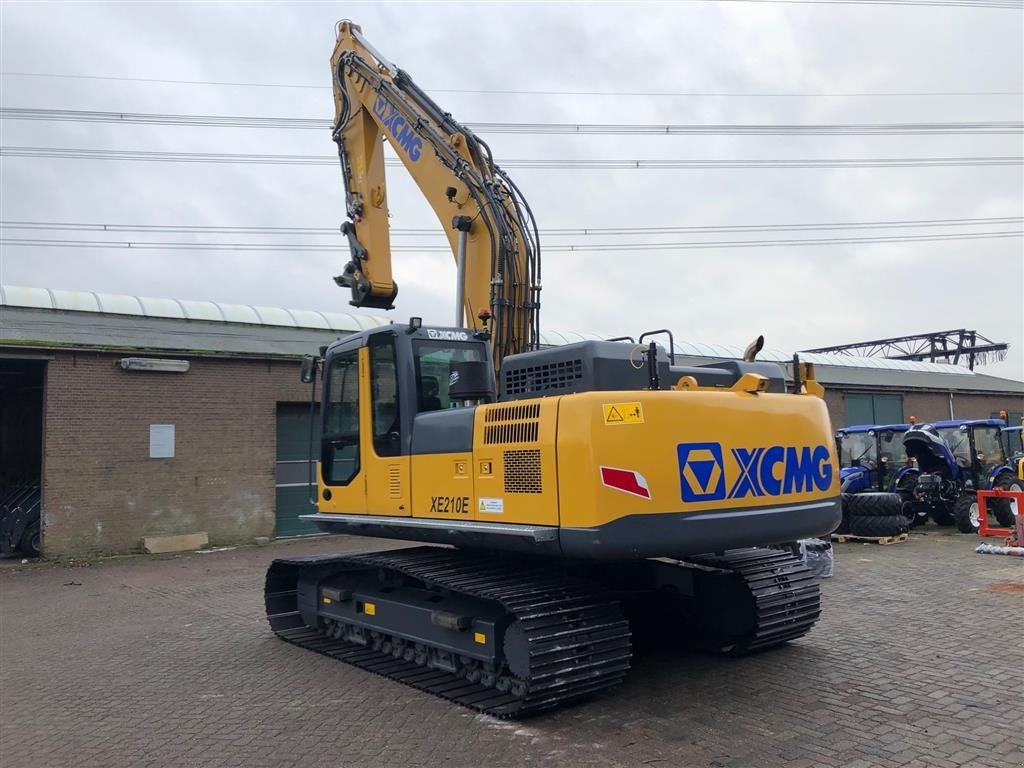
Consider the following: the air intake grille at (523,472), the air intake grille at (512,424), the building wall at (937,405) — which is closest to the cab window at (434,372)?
the air intake grille at (512,424)

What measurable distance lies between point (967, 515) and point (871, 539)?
2.57 metres

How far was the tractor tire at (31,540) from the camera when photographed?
14.9m

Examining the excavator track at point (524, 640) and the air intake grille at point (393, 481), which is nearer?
the excavator track at point (524, 640)

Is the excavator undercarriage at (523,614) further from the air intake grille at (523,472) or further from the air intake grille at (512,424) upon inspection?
the air intake grille at (512,424)

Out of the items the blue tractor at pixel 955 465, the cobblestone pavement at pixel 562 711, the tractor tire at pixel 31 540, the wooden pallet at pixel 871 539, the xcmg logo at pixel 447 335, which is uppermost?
the xcmg logo at pixel 447 335

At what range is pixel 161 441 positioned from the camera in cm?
1526

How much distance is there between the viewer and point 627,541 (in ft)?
15.7

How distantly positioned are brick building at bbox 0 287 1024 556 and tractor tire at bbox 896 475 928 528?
12188 millimetres

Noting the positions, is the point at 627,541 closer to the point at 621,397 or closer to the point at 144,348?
the point at 621,397

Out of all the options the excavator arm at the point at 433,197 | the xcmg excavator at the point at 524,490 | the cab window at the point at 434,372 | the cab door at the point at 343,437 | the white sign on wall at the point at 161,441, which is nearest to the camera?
the xcmg excavator at the point at 524,490

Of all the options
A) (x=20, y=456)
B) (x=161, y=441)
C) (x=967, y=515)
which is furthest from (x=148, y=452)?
(x=967, y=515)

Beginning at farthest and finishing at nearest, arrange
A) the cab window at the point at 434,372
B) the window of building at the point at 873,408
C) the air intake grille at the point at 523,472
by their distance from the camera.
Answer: the window of building at the point at 873,408, the cab window at the point at 434,372, the air intake grille at the point at 523,472

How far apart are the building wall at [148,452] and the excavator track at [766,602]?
11.7m

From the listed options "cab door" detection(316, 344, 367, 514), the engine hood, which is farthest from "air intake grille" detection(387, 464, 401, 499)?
the engine hood
